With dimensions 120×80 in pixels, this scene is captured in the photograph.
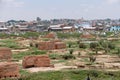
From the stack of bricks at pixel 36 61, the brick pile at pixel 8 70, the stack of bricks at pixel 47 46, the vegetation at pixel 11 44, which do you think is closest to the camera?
the brick pile at pixel 8 70

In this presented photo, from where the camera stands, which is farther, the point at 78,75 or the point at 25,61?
the point at 25,61

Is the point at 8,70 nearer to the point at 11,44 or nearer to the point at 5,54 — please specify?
the point at 5,54

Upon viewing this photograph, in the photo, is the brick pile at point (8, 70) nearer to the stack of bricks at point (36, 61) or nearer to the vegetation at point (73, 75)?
the vegetation at point (73, 75)

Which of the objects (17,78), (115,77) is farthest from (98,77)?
(17,78)

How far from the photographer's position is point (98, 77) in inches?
1002

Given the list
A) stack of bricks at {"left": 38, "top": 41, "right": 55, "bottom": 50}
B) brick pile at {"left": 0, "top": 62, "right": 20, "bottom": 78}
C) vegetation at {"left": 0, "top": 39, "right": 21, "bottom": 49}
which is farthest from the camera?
vegetation at {"left": 0, "top": 39, "right": 21, "bottom": 49}

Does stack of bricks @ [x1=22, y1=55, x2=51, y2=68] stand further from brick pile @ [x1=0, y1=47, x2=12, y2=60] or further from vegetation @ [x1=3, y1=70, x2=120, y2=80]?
brick pile @ [x1=0, y1=47, x2=12, y2=60]

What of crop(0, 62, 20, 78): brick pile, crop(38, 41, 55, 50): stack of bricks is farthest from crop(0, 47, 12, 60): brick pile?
crop(0, 62, 20, 78): brick pile

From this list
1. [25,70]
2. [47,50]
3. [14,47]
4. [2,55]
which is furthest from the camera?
[14,47]

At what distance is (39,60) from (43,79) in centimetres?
633

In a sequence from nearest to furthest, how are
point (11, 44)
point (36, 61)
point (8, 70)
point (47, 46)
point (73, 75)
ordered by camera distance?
point (8, 70) → point (73, 75) → point (36, 61) → point (47, 46) → point (11, 44)

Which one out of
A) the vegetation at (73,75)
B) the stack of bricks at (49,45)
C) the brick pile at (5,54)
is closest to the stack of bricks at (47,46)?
the stack of bricks at (49,45)

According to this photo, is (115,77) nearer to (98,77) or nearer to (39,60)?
(98,77)

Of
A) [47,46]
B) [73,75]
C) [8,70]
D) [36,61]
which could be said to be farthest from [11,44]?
[73,75]
